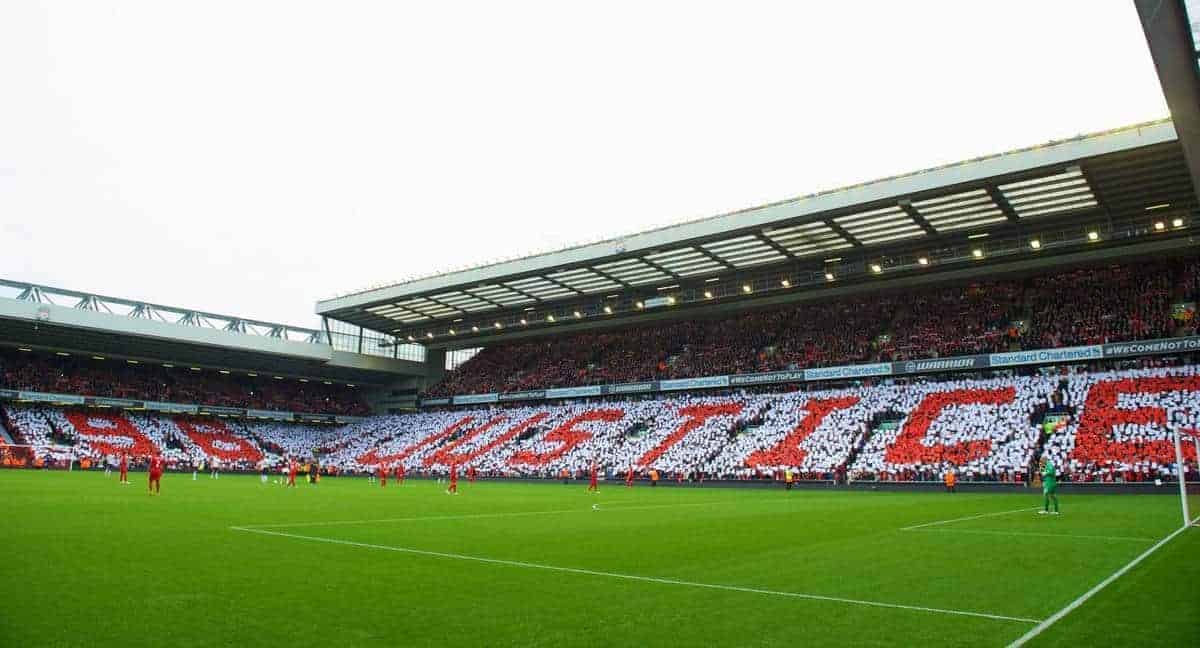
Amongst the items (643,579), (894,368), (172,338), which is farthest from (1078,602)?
(172,338)

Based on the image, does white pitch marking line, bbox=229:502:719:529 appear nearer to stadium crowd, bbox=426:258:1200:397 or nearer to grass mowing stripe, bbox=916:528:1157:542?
grass mowing stripe, bbox=916:528:1157:542

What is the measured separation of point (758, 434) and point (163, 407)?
4781cm

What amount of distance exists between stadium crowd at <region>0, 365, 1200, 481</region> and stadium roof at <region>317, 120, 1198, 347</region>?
7.67 m

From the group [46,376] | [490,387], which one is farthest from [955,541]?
[46,376]

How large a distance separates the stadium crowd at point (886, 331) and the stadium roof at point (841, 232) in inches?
151

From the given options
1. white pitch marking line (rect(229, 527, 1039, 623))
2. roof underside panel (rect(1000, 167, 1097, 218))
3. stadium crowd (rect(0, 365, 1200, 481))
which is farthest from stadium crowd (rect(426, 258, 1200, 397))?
white pitch marking line (rect(229, 527, 1039, 623))

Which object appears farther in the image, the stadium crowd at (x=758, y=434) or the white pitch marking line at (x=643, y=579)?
the stadium crowd at (x=758, y=434)

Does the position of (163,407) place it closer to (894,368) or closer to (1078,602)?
(894,368)

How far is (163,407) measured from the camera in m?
64.1

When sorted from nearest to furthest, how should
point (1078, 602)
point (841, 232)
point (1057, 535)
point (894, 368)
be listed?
point (1078, 602) → point (1057, 535) → point (841, 232) → point (894, 368)

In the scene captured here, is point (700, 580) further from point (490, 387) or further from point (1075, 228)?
point (490, 387)

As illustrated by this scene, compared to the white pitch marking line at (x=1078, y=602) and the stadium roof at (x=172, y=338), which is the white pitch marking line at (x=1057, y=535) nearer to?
the white pitch marking line at (x=1078, y=602)

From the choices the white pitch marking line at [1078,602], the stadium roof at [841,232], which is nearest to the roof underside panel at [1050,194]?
the stadium roof at [841,232]

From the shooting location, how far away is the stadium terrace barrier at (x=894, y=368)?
129 ft
